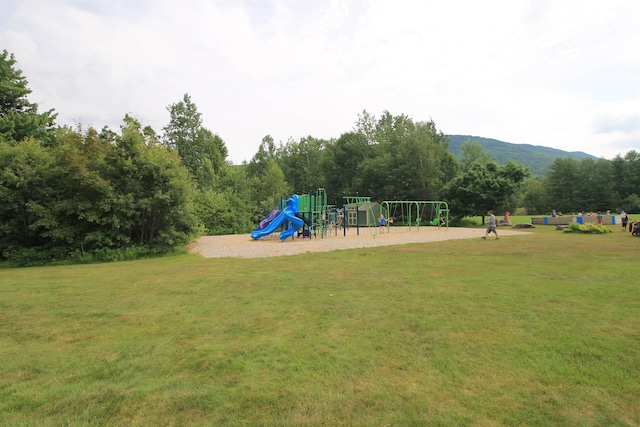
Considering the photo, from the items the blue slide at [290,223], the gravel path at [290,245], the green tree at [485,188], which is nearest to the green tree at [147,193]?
the gravel path at [290,245]

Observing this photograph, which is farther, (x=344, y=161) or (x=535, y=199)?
(x=535, y=199)

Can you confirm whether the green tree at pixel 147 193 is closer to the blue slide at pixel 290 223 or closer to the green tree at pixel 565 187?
the blue slide at pixel 290 223

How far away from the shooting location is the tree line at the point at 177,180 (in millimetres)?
14125

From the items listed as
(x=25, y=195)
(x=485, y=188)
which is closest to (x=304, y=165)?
(x=485, y=188)

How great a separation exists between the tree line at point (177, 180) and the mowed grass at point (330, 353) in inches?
294

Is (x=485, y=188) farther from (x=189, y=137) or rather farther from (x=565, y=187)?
(x=565, y=187)

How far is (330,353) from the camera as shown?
3951mm

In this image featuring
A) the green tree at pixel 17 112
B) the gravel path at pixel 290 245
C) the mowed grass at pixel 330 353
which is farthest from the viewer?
the green tree at pixel 17 112

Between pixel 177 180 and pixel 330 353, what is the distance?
13.7 meters

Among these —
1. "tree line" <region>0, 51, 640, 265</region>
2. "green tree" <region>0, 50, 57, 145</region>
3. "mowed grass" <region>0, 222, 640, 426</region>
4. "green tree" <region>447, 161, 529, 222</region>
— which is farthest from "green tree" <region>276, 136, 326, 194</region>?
"mowed grass" <region>0, 222, 640, 426</region>

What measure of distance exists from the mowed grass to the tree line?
7.47 m

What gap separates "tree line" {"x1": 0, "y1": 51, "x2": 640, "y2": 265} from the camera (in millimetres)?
14125

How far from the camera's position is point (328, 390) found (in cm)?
316

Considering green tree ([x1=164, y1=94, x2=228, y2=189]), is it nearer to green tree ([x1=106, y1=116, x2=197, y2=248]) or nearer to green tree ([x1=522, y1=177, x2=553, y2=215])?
green tree ([x1=106, y1=116, x2=197, y2=248])
